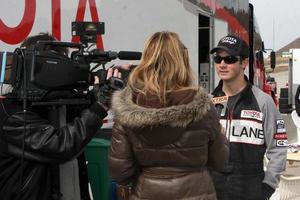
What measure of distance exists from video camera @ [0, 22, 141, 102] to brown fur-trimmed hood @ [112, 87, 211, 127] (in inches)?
6.5

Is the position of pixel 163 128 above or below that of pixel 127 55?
below

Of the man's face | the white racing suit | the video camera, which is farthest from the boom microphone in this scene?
the white racing suit

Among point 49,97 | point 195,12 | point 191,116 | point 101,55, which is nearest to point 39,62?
point 49,97

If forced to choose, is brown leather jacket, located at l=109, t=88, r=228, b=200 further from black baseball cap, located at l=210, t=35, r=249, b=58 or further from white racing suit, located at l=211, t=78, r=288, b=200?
black baseball cap, located at l=210, t=35, r=249, b=58

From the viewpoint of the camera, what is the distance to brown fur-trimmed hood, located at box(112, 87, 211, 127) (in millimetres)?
2139

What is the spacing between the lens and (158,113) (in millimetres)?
2150

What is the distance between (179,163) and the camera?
2.21 m

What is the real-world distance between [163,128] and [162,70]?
247 millimetres

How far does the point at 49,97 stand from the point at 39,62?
155mm

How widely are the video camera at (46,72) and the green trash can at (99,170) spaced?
25.5 inches

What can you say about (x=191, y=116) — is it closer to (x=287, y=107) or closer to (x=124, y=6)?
(x=124, y=6)

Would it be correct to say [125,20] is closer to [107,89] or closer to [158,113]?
[107,89]

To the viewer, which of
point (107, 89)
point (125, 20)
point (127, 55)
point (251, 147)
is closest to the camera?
point (107, 89)

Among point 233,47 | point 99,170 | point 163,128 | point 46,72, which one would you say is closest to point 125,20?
point 233,47
